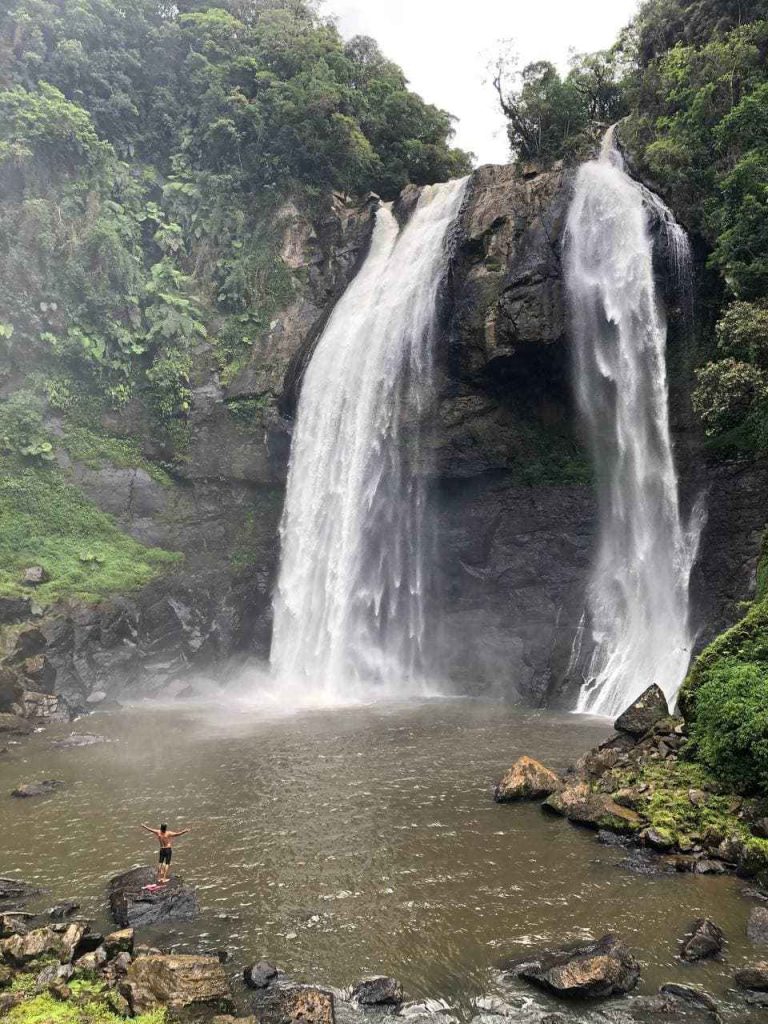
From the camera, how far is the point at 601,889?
8.59 m

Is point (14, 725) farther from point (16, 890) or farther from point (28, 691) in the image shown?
point (16, 890)

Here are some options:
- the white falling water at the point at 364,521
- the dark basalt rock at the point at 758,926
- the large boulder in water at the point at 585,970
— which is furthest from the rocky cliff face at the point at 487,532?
the large boulder in water at the point at 585,970

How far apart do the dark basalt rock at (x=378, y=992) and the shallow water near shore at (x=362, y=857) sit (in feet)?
0.53

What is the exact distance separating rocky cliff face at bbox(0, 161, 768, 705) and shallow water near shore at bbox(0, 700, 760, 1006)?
656cm

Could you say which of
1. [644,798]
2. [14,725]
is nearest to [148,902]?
[644,798]

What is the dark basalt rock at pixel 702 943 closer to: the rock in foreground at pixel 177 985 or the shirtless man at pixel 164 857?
the rock in foreground at pixel 177 985

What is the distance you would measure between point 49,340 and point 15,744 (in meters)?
20.0

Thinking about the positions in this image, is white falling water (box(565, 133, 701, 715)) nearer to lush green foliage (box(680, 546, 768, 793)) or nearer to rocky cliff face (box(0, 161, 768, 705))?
rocky cliff face (box(0, 161, 768, 705))

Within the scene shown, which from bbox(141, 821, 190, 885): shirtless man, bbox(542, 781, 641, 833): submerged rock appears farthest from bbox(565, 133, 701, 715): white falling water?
bbox(141, 821, 190, 885): shirtless man

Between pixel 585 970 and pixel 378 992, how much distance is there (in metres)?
2.06

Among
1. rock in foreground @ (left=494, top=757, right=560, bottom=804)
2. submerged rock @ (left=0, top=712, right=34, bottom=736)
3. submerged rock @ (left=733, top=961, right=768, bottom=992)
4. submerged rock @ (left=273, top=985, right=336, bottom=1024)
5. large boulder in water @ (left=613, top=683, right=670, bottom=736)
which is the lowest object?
submerged rock @ (left=0, top=712, right=34, bottom=736)

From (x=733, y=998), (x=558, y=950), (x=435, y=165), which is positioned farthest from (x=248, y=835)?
(x=435, y=165)

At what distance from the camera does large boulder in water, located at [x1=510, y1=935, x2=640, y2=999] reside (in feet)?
21.5

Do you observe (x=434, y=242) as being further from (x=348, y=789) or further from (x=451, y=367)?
(x=348, y=789)
